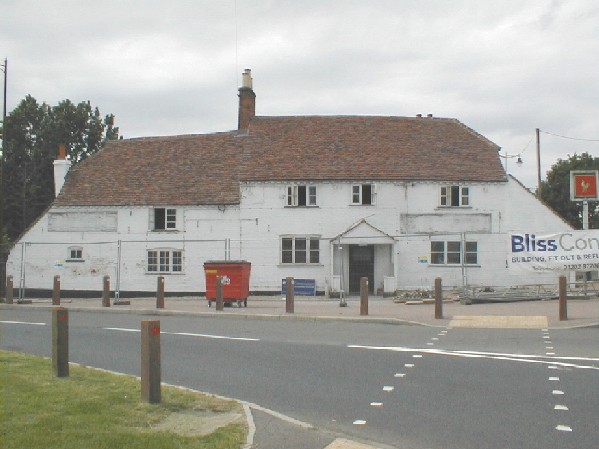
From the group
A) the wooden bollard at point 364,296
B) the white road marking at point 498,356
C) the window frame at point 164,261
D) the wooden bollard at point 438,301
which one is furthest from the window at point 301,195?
the white road marking at point 498,356

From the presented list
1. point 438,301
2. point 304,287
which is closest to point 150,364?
point 438,301

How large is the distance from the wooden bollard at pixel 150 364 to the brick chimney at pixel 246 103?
2891 cm

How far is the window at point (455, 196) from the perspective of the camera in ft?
106

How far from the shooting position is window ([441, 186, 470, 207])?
32.3m

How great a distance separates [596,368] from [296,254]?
21866 mm

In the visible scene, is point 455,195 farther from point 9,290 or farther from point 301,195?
point 9,290

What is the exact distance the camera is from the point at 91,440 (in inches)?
245

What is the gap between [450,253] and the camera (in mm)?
32156

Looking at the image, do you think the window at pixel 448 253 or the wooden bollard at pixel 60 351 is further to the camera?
the window at pixel 448 253

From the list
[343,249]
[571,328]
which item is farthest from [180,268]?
[571,328]

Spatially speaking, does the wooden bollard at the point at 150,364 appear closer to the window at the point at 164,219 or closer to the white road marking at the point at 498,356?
the white road marking at the point at 498,356

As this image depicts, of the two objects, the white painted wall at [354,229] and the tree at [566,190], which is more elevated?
the tree at [566,190]

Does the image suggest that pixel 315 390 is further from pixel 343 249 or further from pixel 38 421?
pixel 343 249

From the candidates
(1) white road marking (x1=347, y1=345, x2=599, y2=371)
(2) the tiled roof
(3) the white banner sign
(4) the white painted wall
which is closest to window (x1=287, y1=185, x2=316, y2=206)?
(4) the white painted wall
